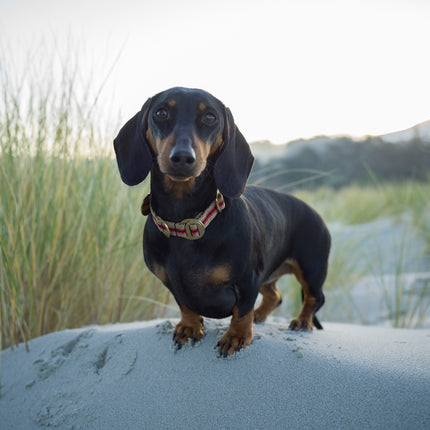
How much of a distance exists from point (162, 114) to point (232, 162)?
0.38 meters

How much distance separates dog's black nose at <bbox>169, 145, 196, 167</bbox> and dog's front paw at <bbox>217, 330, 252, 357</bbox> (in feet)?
3.05

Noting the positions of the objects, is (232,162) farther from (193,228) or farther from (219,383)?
(219,383)

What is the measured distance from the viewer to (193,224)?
175cm

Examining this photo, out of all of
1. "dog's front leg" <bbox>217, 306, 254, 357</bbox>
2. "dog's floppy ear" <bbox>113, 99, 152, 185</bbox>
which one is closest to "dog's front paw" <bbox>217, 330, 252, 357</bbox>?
"dog's front leg" <bbox>217, 306, 254, 357</bbox>

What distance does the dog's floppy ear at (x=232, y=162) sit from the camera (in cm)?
178

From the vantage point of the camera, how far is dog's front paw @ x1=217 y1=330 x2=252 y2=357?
1953 millimetres

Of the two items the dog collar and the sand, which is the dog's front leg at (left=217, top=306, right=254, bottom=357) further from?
the dog collar

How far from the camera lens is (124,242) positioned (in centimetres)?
286

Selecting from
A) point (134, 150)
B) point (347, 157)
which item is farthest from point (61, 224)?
point (347, 157)

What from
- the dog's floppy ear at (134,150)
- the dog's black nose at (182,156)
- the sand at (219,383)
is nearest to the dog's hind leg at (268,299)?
the sand at (219,383)

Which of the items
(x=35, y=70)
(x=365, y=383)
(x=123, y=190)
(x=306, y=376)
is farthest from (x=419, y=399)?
(x=35, y=70)

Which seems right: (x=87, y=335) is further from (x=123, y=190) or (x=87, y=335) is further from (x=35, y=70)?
(x=35, y=70)

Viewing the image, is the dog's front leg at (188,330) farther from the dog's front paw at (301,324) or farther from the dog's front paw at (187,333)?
the dog's front paw at (301,324)

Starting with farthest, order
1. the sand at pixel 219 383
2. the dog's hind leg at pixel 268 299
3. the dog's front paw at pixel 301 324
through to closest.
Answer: the dog's hind leg at pixel 268 299
the dog's front paw at pixel 301 324
the sand at pixel 219 383
